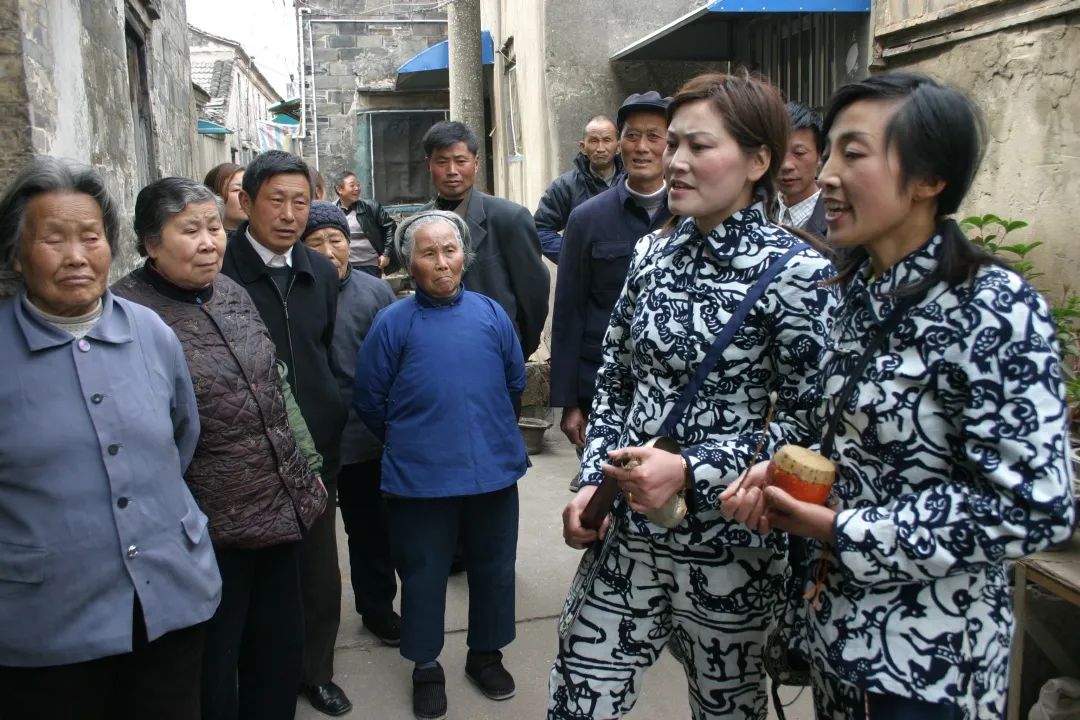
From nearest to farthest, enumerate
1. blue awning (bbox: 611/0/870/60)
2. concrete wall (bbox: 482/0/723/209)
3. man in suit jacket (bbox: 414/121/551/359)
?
1. man in suit jacket (bbox: 414/121/551/359)
2. blue awning (bbox: 611/0/870/60)
3. concrete wall (bbox: 482/0/723/209)

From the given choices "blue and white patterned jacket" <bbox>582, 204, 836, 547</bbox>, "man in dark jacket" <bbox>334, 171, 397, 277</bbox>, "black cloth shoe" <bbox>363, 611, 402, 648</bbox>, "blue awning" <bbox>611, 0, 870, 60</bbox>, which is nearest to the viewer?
"blue and white patterned jacket" <bbox>582, 204, 836, 547</bbox>

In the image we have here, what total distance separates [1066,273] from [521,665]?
265 cm

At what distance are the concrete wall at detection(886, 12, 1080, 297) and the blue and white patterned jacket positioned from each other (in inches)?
74.0

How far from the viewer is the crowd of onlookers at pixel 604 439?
4.99 ft

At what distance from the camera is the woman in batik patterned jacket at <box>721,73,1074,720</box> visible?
1415mm

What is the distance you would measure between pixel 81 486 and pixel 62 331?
35 cm

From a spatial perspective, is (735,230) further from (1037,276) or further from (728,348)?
(1037,276)

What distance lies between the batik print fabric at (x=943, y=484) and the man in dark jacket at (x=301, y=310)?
76.9 inches

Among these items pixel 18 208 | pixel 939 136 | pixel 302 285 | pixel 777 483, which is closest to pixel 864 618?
pixel 777 483

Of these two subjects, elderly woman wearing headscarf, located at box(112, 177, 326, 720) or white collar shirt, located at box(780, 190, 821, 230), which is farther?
white collar shirt, located at box(780, 190, 821, 230)

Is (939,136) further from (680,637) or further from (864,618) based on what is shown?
(680,637)

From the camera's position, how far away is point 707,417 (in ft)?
6.67

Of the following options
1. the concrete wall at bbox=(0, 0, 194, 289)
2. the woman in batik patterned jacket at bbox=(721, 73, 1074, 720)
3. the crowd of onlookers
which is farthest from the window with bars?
the woman in batik patterned jacket at bbox=(721, 73, 1074, 720)

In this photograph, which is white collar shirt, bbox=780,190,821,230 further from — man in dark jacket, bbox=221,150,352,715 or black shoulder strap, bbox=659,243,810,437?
man in dark jacket, bbox=221,150,352,715
